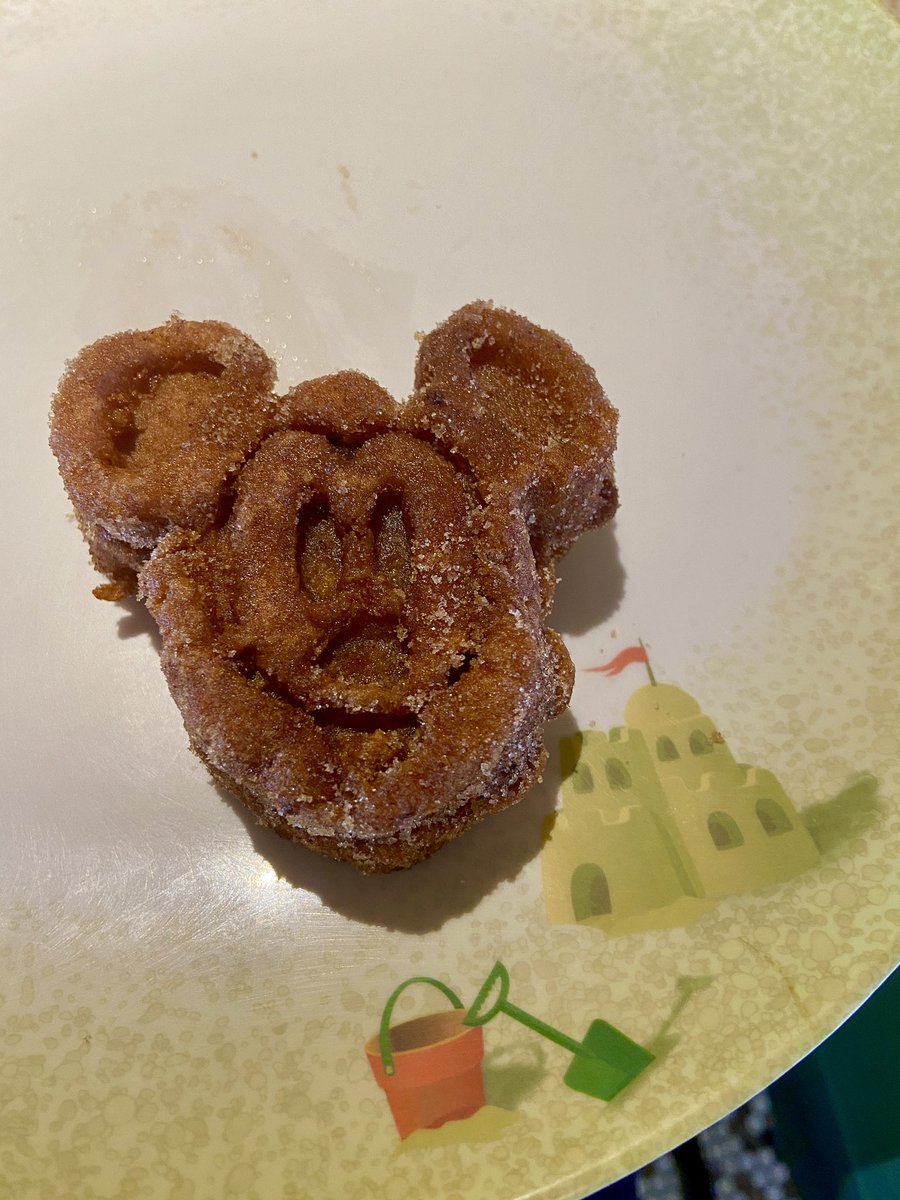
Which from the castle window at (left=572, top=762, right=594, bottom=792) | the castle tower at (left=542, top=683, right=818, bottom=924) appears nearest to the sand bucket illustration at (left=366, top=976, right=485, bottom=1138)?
the castle tower at (left=542, top=683, right=818, bottom=924)

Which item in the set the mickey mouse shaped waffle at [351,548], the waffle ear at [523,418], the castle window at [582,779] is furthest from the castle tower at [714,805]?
the waffle ear at [523,418]

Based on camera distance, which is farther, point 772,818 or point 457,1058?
point 772,818

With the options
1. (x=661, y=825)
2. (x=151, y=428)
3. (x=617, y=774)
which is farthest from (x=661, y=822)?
(x=151, y=428)

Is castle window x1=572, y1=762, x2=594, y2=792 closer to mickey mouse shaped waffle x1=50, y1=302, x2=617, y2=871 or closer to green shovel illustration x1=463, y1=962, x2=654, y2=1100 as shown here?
mickey mouse shaped waffle x1=50, y1=302, x2=617, y2=871

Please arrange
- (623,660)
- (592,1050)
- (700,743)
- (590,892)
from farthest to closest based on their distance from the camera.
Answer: (623,660) < (700,743) < (590,892) < (592,1050)

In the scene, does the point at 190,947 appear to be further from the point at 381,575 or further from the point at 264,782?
the point at 381,575

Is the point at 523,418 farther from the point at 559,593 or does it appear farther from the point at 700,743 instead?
the point at 700,743

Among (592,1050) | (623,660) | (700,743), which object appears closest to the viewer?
(592,1050)

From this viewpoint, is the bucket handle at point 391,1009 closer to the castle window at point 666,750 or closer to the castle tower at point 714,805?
the castle tower at point 714,805
